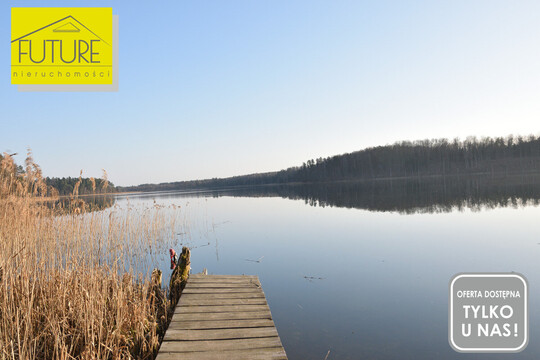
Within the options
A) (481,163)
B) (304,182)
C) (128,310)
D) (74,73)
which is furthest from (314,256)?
(304,182)

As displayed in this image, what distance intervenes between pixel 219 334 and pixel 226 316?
531 millimetres

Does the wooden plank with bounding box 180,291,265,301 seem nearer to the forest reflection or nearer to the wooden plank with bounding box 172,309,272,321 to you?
the wooden plank with bounding box 172,309,272,321

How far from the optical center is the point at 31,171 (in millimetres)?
5492

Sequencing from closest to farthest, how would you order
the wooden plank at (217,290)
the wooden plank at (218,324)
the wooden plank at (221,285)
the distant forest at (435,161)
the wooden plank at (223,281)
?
1. the wooden plank at (218,324)
2. the wooden plank at (217,290)
3. the wooden plank at (221,285)
4. the wooden plank at (223,281)
5. the distant forest at (435,161)

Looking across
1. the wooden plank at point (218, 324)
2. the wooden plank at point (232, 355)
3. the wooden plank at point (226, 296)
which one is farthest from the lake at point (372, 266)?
the wooden plank at point (232, 355)

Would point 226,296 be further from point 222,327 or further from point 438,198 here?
point 438,198

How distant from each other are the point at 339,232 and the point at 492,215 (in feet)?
27.0

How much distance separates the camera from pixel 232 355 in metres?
2.97

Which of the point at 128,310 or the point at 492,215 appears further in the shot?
the point at 492,215

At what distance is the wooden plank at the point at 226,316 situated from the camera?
3.90 metres

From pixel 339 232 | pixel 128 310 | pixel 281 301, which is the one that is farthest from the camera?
pixel 339 232

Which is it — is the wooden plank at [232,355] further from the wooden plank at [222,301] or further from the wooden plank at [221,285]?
the wooden plank at [221,285]

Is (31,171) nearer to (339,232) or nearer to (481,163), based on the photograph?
(339,232)

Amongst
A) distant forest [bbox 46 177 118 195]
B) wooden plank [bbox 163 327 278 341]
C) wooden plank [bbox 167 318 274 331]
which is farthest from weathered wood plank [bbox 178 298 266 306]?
distant forest [bbox 46 177 118 195]
